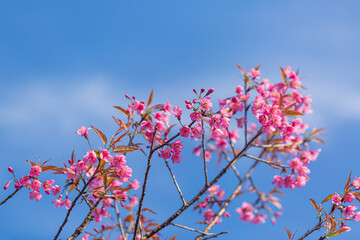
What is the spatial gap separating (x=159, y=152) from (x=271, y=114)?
840 millimetres

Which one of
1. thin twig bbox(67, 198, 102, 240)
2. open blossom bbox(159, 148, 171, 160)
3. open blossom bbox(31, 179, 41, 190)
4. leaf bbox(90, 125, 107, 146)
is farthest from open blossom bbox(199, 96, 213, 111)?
open blossom bbox(31, 179, 41, 190)

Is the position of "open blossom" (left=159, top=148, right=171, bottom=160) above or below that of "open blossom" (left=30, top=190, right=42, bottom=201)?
above

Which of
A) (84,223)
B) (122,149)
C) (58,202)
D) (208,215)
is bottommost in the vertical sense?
(84,223)

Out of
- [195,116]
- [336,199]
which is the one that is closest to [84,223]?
[195,116]

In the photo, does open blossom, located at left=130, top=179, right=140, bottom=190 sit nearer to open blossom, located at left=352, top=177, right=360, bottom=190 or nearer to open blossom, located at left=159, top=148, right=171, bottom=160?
open blossom, located at left=159, top=148, right=171, bottom=160

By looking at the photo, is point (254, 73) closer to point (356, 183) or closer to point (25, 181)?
point (356, 183)

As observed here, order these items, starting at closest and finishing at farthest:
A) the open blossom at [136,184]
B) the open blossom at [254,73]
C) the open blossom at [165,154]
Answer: the open blossom at [165,154] → the open blossom at [136,184] → the open blossom at [254,73]

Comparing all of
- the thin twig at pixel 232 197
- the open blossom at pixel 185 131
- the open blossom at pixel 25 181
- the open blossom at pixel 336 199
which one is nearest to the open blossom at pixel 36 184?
the open blossom at pixel 25 181

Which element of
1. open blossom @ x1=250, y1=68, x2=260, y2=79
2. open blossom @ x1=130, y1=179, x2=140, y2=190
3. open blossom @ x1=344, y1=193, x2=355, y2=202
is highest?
open blossom @ x1=250, y1=68, x2=260, y2=79

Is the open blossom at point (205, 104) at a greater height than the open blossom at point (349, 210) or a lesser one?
greater

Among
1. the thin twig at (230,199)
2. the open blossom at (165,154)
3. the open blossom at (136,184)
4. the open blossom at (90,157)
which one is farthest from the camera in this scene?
the open blossom at (136,184)

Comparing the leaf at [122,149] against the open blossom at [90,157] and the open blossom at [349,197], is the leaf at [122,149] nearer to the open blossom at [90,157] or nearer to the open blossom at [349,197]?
the open blossom at [90,157]

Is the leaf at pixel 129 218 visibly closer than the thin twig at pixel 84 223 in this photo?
No

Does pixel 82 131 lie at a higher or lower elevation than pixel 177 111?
lower
